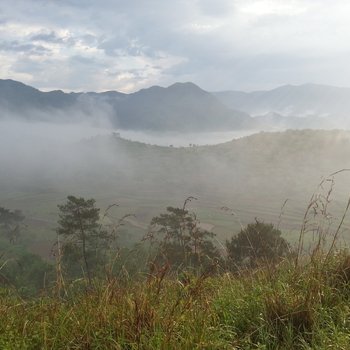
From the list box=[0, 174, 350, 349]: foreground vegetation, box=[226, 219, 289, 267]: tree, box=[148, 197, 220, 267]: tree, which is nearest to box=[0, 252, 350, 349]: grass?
box=[0, 174, 350, 349]: foreground vegetation

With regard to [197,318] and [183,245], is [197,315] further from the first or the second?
[183,245]

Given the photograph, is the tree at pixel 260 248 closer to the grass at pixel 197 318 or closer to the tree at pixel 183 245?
the tree at pixel 183 245

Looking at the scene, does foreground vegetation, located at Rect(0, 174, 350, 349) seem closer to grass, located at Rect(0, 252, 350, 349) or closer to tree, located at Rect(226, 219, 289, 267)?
grass, located at Rect(0, 252, 350, 349)

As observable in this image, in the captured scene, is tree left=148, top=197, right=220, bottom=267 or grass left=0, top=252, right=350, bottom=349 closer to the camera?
grass left=0, top=252, right=350, bottom=349

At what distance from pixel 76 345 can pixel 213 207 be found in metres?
192

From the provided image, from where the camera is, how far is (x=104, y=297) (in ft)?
13.8

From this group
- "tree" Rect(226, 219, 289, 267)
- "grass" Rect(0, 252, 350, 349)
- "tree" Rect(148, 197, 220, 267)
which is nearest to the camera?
"grass" Rect(0, 252, 350, 349)

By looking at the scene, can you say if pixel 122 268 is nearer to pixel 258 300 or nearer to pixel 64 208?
pixel 258 300

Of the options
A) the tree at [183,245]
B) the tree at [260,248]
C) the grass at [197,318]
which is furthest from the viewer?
the tree at [260,248]

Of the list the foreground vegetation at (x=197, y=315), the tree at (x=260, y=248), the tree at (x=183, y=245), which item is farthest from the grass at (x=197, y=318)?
the tree at (x=260, y=248)

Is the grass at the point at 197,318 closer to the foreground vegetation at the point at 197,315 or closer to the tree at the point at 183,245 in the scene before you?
the foreground vegetation at the point at 197,315

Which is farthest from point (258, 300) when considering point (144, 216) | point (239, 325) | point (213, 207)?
point (213, 207)

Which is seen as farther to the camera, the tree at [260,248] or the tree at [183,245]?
the tree at [260,248]

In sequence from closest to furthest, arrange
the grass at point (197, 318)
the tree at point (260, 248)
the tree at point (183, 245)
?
1. the grass at point (197, 318)
2. the tree at point (183, 245)
3. the tree at point (260, 248)
